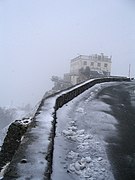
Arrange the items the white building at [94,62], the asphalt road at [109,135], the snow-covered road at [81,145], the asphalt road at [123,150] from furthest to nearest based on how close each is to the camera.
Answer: the white building at [94,62] < the asphalt road at [109,135] < the asphalt road at [123,150] < the snow-covered road at [81,145]

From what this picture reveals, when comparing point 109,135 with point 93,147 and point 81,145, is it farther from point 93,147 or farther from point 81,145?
point 81,145

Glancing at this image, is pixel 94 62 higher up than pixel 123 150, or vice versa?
pixel 94 62

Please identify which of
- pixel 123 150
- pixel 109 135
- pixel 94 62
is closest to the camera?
pixel 123 150

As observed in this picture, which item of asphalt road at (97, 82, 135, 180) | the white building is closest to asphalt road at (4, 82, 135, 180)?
asphalt road at (97, 82, 135, 180)

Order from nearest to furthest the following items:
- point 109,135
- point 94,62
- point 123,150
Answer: point 123,150 < point 109,135 < point 94,62

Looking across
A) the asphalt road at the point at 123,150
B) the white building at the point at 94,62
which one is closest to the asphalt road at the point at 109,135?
the asphalt road at the point at 123,150

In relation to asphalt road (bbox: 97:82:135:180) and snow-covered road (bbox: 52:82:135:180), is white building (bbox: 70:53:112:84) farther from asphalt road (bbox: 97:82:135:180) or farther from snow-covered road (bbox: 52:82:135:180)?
asphalt road (bbox: 97:82:135:180)

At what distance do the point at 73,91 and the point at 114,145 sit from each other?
22.1ft

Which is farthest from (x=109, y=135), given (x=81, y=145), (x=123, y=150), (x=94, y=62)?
(x=94, y=62)

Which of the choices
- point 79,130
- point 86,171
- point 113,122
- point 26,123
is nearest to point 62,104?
point 113,122

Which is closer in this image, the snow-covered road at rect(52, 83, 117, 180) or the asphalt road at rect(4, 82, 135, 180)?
the snow-covered road at rect(52, 83, 117, 180)

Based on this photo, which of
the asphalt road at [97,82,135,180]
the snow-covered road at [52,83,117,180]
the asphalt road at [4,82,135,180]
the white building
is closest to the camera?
the snow-covered road at [52,83,117,180]

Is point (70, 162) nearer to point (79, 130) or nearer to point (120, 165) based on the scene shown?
Answer: point (120, 165)

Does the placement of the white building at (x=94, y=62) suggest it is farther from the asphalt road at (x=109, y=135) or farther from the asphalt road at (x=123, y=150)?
the asphalt road at (x=123, y=150)
